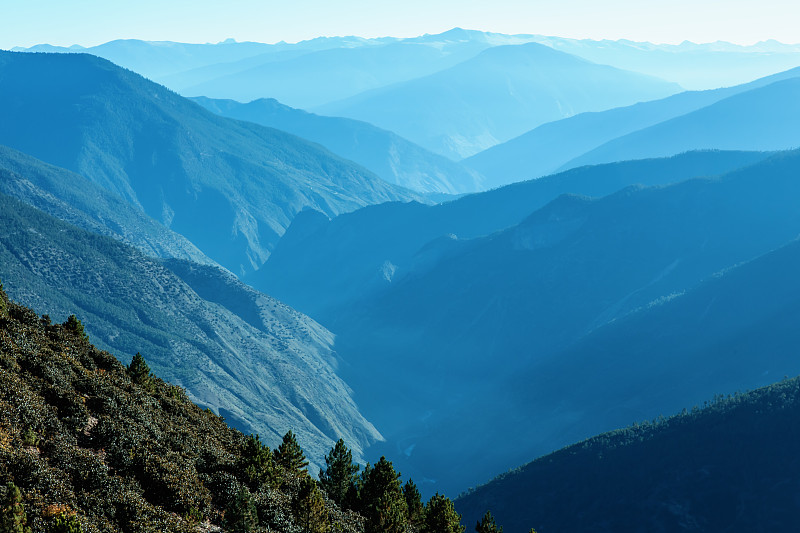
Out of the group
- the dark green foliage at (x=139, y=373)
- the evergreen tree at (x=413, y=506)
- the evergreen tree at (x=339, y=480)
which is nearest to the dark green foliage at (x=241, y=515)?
the evergreen tree at (x=413, y=506)

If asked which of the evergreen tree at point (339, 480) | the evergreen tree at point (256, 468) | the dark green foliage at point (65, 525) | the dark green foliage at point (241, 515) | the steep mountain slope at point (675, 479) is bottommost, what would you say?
the dark green foliage at point (65, 525)

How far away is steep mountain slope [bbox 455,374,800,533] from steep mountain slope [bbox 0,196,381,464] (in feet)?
194

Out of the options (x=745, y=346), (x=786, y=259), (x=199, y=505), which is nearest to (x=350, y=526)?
(x=199, y=505)

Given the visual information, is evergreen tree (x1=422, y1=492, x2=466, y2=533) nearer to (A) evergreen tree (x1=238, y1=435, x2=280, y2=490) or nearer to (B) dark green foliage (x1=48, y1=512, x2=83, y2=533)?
(A) evergreen tree (x1=238, y1=435, x2=280, y2=490)

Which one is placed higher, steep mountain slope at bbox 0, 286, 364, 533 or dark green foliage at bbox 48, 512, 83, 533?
steep mountain slope at bbox 0, 286, 364, 533

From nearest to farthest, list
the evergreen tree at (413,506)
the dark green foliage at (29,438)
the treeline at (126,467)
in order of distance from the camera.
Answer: the treeline at (126,467) < the dark green foliage at (29,438) < the evergreen tree at (413,506)

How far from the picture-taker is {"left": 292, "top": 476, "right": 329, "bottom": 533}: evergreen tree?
3866 centimetres

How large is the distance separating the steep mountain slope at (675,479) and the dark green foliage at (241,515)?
6897 centimetres

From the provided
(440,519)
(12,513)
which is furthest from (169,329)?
(12,513)

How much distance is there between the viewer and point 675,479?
320 ft

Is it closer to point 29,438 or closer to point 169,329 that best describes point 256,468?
point 29,438

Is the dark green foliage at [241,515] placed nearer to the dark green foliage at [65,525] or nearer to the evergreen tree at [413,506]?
the dark green foliage at [65,525]

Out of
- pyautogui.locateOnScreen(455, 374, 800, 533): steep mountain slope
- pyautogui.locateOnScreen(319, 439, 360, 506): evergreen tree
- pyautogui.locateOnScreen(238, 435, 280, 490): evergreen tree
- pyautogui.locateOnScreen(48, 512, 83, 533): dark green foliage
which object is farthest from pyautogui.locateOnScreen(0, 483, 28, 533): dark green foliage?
pyautogui.locateOnScreen(455, 374, 800, 533): steep mountain slope

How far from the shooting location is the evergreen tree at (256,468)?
43.1 meters
